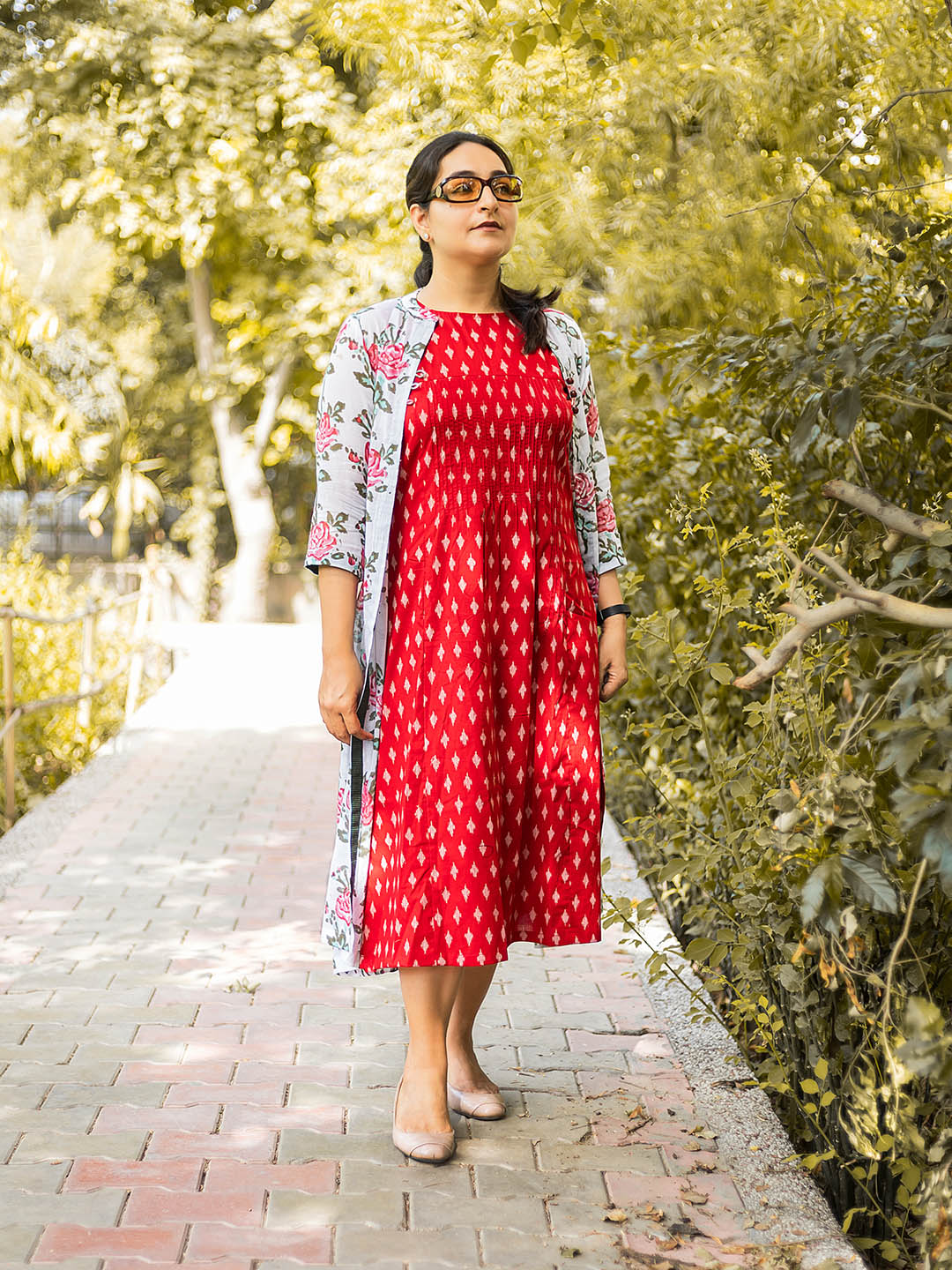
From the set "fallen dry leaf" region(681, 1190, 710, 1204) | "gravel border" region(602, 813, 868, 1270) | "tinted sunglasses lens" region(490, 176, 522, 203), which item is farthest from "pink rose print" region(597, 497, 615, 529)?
"fallen dry leaf" region(681, 1190, 710, 1204)

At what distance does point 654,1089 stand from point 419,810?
0.96 m

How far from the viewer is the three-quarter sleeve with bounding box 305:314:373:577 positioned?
2.61 m

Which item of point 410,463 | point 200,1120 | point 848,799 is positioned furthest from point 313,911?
point 848,799

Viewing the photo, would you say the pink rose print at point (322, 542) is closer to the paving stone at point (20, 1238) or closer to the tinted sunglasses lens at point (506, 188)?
the tinted sunglasses lens at point (506, 188)

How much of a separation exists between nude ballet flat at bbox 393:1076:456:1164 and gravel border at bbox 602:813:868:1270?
54cm

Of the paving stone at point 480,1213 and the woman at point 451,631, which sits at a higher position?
the woman at point 451,631

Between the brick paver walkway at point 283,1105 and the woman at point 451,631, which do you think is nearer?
the brick paver walkway at point 283,1105

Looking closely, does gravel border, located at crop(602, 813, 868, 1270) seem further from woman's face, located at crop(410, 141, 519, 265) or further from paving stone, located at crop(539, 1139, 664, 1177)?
woman's face, located at crop(410, 141, 519, 265)

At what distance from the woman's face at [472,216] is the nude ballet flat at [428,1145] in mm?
1688

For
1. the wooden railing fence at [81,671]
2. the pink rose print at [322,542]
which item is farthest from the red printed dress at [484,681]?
the wooden railing fence at [81,671]

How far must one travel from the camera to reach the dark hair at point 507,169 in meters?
2.65

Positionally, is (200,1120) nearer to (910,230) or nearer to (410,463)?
(410,463)
